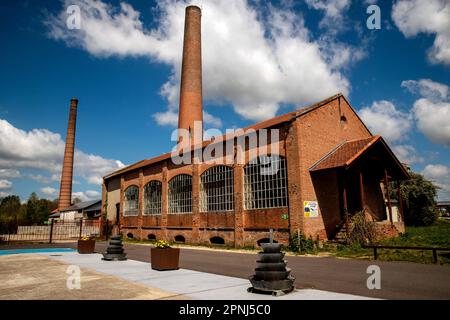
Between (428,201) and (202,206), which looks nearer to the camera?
Result: (202,206)

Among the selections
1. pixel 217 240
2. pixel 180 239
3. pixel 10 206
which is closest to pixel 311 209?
pixel 217 240

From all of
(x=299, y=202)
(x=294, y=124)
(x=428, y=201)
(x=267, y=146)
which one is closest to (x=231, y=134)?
(x=267, y=146)

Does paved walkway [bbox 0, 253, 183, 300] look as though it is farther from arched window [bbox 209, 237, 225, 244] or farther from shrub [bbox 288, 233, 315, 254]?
arched window [bbox 209, 237, 225, 244]

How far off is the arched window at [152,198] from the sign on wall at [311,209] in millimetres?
13946

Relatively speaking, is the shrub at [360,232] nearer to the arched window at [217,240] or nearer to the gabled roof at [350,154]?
the gabled roof at [350,154]

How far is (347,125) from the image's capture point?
19.7 meters

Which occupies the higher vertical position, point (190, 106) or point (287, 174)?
point (190, 106)

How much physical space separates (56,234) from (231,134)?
24861 millimetres

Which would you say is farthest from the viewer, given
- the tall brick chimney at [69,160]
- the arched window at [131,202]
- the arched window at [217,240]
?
the tall brick chimney at [69,160]

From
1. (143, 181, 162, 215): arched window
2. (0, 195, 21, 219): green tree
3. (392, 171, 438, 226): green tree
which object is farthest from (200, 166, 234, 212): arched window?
(0, 195, 21, 219): green tree

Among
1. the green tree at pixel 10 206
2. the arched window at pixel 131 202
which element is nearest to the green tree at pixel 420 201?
the arched window at pixel 131 202

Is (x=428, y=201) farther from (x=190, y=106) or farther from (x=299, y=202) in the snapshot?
(x=190, y=106)

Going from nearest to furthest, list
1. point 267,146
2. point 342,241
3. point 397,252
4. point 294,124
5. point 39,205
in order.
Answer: point 397,252 → point 342,241 → point 294,124 → point 267,146 → point 39,205

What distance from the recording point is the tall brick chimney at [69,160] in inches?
1757
